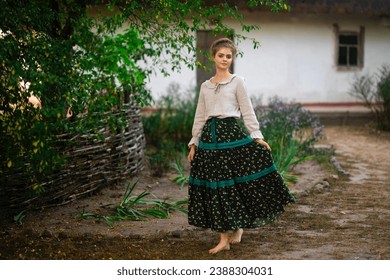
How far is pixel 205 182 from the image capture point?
479 centimetres

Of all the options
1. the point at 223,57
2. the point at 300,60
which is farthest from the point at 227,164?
the point at 300,60

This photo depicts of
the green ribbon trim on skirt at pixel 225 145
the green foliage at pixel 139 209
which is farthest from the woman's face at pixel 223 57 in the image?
the green foliage at pixel 139 209

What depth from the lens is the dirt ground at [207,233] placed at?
480 centimetres

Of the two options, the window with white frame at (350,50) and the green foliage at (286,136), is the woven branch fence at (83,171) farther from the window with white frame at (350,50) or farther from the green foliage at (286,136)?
the window with white frame at (350,50)

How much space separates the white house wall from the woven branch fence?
22.7 feet

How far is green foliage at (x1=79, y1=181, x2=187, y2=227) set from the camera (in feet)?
19.3

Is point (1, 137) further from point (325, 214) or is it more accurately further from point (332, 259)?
point (325, 214)

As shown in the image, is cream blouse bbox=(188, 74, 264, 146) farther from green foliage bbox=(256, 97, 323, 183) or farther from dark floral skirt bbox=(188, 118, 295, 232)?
green foliage bbox=(256, 97, 323, 183)

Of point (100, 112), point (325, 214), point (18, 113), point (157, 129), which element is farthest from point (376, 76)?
point (18, 113)

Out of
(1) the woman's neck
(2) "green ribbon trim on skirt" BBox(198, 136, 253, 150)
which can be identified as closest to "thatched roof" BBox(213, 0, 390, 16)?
(1) the woman's neck

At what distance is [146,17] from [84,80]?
1.21 m

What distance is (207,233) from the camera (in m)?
5.38

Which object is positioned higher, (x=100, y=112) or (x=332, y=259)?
(x=100, y=112)

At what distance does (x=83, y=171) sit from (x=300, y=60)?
9.64 meters
